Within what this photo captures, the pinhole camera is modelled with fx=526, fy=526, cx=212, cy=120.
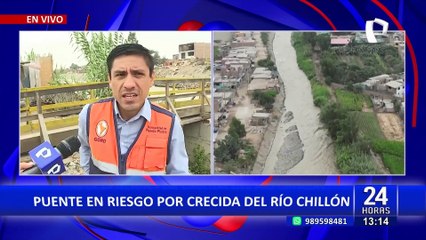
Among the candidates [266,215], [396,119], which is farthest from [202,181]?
[396,119]

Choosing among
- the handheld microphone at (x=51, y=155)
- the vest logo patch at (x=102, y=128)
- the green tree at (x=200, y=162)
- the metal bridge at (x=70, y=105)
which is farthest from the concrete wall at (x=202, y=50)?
the handheld microphone at (x=51, y=155)

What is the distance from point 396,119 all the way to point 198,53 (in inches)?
41.6

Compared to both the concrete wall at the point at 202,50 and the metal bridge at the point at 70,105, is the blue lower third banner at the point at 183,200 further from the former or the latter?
the concrete wall at the point at 202,50

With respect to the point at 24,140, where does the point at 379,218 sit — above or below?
below

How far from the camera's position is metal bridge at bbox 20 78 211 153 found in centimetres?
268

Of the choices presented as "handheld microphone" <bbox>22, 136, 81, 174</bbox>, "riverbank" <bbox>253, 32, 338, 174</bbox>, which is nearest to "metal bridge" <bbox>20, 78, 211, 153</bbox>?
"handheld microphone" <bbox>22, 136, 81, 174</bbox>

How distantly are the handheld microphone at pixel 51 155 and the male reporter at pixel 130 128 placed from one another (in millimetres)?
55

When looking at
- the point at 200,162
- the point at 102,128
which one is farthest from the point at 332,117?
the point at 102,128

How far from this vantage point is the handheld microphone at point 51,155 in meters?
2.69

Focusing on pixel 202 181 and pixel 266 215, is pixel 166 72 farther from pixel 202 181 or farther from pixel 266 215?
pixel 266 215

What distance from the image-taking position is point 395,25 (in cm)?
265

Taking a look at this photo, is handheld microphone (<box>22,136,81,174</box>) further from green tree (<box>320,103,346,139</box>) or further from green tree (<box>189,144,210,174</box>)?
green tree (<box>320,103,346,139</box>)

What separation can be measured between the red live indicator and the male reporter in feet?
1.01

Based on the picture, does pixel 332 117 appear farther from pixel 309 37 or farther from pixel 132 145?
pixel 132 145
